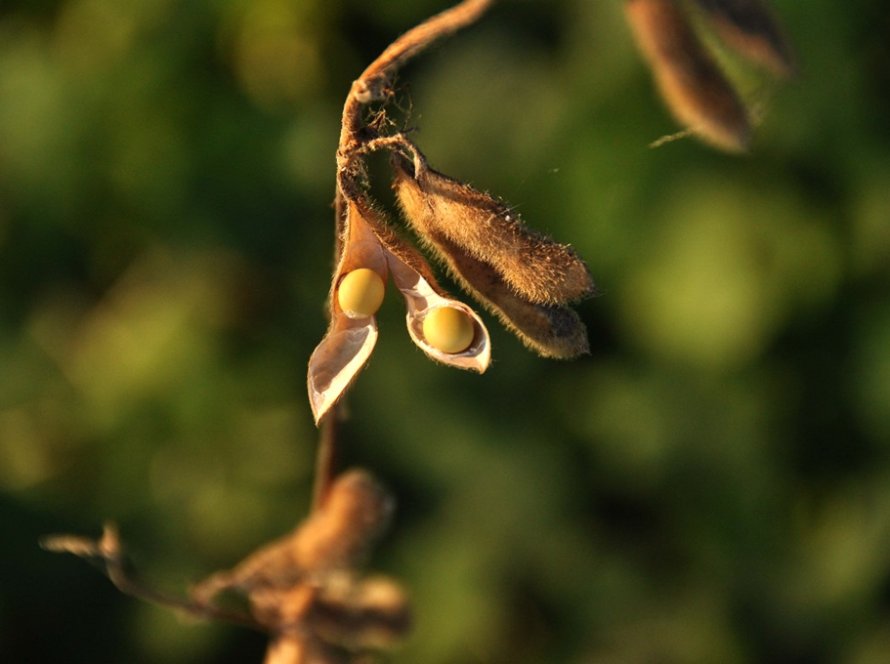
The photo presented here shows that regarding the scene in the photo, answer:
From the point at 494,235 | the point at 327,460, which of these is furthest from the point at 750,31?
the point at 327,460

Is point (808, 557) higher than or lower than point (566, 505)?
lower

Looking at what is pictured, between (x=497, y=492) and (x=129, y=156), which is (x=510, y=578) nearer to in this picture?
(x=497, y=492)

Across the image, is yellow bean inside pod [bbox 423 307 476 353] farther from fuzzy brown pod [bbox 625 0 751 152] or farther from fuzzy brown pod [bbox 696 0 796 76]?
fuzzy brown pod [bbox 696 0 796 76]

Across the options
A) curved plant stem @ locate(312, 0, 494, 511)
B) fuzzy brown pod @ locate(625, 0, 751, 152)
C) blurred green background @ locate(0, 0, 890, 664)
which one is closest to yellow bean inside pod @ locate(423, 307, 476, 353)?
curved plant stem @ locate(312, 0, 494, 511)

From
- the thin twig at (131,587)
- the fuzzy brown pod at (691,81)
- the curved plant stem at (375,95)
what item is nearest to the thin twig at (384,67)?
A: the curved plant stem at (375,95)

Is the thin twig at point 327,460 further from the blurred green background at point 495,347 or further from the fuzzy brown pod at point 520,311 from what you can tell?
the blurred green background at point 495,347

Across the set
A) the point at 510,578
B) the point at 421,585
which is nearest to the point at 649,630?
the point at 510,578
